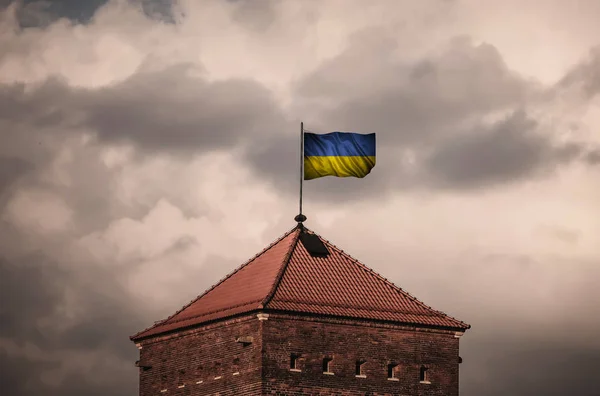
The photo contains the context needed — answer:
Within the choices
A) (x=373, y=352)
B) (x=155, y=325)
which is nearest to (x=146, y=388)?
(x=155, y=325)

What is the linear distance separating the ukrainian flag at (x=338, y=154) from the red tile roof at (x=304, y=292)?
2.51 metres

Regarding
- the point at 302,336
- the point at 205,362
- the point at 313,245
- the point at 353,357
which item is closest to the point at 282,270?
the point at 313,245

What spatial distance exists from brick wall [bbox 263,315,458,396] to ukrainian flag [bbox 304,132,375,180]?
20.7 ft

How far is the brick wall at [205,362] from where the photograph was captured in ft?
320

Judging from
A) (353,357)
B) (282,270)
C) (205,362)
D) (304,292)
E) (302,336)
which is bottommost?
(205,362)

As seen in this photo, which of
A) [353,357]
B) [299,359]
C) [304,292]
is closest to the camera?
[299,359]

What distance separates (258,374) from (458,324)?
880 centimetres

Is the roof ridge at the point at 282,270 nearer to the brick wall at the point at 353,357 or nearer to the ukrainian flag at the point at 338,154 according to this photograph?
the brick wall at the point at 353,357

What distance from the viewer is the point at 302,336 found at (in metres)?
98.2

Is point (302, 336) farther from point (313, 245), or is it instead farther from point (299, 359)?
point (313, 245)

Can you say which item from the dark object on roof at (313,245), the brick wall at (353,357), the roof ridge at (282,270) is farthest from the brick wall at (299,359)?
the dark object on roof at (313,245)

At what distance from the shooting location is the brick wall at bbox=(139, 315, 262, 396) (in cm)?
9762

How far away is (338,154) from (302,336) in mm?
7870

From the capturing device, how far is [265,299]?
97.7m
